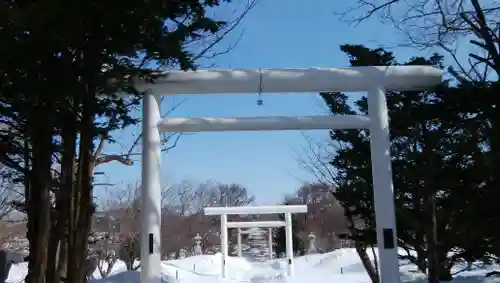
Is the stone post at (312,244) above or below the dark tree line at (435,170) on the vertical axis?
below

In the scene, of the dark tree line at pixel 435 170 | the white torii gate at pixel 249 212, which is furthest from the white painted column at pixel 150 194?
the white torii gate at pixel 249 212

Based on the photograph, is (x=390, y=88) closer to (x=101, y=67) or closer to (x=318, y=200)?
(x=101, y=67)

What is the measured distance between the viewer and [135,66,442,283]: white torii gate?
20.0 feet

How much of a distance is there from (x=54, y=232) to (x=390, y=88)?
4.38 meters

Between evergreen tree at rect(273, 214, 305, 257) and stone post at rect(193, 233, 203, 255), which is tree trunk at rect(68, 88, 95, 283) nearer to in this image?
evergreen tree at rect(273, 214, 305, 257)

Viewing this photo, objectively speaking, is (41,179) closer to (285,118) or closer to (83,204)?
(83,204)

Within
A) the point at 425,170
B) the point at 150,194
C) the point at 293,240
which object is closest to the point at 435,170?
the point at 425,170

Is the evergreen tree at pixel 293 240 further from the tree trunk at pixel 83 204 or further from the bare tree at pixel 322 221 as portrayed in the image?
the tree trunk at pixel 83 204

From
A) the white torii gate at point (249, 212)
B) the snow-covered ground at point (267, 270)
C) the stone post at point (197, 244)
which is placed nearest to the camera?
the snow-covered ground at point (267, 270)

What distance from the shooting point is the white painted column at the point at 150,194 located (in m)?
6.02

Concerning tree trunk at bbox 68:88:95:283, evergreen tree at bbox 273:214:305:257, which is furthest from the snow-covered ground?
tree trunk at bbox 68:88:95:283

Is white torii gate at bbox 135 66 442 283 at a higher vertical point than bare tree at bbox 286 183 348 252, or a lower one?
higher

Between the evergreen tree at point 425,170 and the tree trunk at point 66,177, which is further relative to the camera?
the evergreen tree at point 425,170

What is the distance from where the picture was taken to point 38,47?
421 cm
